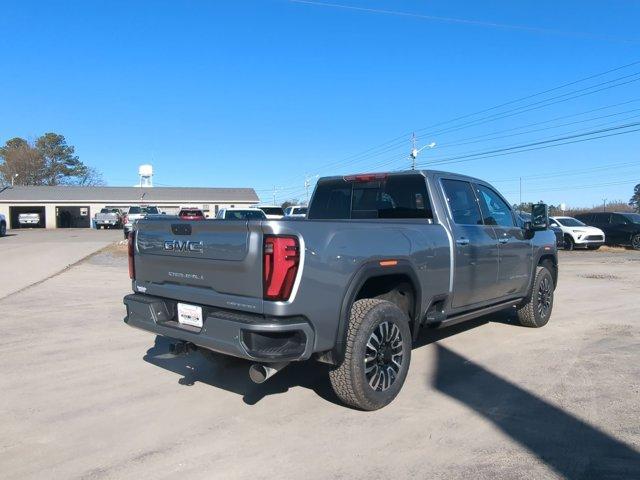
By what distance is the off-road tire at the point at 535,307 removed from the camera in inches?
286

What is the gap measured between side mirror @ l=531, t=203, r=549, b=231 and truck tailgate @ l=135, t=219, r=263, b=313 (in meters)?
4.44

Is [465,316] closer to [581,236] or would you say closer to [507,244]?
[507,244]

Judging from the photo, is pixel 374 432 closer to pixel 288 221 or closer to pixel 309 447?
pixel 309 447

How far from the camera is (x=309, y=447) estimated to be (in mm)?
3734

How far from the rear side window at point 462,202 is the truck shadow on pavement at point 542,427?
1575mm

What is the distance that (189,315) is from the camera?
4285 millimetres

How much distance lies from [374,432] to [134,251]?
2661 millimetres

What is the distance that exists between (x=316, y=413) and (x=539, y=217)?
4.13 meters

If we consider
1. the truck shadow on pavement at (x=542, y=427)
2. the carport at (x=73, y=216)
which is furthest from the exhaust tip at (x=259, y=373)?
the carport at (x=73, y=216)

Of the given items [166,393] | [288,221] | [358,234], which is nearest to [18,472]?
[166,393]

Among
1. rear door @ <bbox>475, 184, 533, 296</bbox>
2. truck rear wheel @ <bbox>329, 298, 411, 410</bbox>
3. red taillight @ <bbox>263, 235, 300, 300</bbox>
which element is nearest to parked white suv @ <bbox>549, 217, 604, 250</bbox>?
rear door @ <bbox>475, 184, 533, 296</bbox>

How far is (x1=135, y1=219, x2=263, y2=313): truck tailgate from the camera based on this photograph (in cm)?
377

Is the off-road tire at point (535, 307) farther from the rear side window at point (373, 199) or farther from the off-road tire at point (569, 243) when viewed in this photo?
the off-road tire at point (569, 243)

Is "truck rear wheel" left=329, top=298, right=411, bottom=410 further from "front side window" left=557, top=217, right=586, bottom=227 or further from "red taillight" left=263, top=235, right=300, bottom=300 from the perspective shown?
"front side window" left=557, top=217, right=586, bottom=227
